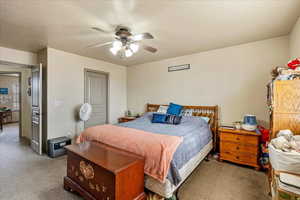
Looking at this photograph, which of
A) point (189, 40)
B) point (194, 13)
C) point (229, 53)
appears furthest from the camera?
point (229, 53)

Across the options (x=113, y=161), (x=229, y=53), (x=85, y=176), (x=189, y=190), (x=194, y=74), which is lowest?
(x=189, y=190)

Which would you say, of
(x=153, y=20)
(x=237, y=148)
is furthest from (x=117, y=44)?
(x=237, y=148)

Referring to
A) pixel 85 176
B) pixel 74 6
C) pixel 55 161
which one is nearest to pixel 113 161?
pixel 85 176

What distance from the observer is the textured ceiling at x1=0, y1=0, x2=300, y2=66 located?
185cm

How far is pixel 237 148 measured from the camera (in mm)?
2824

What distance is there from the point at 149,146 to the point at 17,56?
3.96 meters

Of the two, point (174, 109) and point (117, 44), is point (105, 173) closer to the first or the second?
point (117, 44)

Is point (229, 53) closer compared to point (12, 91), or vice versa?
Answer: point (229, 53)

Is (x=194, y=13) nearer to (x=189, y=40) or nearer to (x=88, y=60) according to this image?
(x=189, y=40)

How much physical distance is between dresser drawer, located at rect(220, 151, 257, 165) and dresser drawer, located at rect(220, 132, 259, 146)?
0.23 m

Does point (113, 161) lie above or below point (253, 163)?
above

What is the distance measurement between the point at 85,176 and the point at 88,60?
11.1 ft

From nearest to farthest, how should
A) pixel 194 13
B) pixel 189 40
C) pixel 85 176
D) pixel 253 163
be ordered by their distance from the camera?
pixel 85 176
pixel 194 13
pixel 253 163
pixel 189 40

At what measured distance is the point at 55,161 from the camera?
305 centimetres
